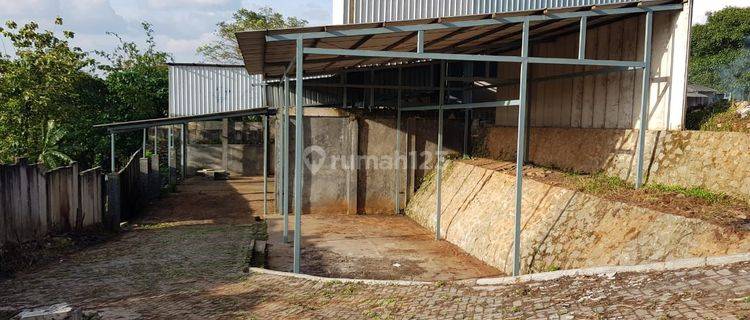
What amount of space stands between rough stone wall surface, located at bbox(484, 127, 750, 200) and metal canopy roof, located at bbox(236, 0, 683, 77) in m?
1.96

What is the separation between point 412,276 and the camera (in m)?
7.40

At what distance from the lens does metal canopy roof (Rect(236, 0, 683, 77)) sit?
20.8 ft

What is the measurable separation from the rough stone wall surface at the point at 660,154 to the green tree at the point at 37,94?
15266 mm

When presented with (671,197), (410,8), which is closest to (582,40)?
(671,197)

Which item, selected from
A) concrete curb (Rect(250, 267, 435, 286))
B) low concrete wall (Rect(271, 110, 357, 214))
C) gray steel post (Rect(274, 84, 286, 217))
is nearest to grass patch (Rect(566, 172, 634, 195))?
concrete curb (Rect(250, 267, 435, 286))

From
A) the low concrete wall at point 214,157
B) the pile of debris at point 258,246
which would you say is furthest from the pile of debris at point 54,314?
the low concrete wall at point 214,157

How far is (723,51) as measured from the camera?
89.9 feet

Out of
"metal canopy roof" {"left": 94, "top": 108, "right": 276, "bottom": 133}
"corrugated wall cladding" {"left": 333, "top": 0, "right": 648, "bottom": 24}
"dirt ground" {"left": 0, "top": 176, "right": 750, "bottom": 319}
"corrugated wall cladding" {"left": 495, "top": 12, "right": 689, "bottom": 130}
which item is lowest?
"dirt ground" {"left": 0, "top": 176, "right": 750, "bottom": 319}

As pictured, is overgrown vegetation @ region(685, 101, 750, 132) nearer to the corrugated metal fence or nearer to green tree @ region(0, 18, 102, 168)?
the corrugated metal fence

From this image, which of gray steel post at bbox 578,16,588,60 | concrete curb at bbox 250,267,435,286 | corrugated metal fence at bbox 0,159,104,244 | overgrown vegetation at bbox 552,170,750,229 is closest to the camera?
overgrown vegetation at bbox 552,170,750,229

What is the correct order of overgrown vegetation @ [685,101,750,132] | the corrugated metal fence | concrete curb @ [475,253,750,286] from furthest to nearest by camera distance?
1. the corrugated metal fence
2. overgrown vegetation @ [685,101,750,132]
3. concrete curb @ [475,253,750,286]

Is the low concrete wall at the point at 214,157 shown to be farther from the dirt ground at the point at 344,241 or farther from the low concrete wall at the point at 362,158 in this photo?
the low concrete wall at the point at 362,158

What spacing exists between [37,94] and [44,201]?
1006 cm

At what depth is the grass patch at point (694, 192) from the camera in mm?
6243
